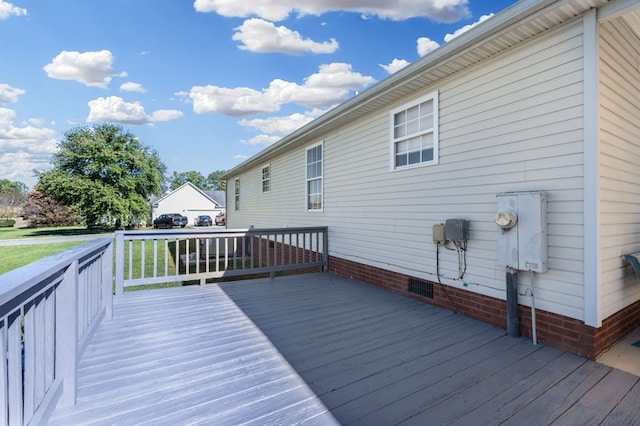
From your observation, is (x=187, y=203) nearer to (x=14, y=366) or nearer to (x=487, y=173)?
(x=487, y=173)

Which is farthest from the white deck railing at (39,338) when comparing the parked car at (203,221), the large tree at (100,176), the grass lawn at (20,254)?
the parked car at (203,221)

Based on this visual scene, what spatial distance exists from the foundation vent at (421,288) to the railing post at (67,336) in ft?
12.4

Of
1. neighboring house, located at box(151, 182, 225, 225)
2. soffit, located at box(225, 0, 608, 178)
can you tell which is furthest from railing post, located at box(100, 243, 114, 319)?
neighboring house, located at box(151, 182, 225, 225)

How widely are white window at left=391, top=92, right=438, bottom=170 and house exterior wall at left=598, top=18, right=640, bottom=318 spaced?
65.3 inches

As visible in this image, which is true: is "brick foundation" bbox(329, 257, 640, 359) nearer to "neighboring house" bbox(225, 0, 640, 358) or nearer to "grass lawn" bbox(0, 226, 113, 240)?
"neighboring house" bbox(225, 0, 640, 358)

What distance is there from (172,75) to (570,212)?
748 inches

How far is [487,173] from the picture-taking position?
3406 millimetres

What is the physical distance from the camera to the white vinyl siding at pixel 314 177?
6840 mm

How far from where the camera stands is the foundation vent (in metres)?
4.14

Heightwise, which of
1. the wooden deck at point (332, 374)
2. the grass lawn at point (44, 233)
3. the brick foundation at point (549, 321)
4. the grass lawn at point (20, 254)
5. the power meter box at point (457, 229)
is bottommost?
the grass lawn at point (20, 254)

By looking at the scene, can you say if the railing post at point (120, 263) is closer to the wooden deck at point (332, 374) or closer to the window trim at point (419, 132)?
the wooden deck at point (332, 374)

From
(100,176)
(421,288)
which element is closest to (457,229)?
(421,288)

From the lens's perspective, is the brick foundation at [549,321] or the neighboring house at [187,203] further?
the neighboring house at [187,203]

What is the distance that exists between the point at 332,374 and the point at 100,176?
28.9m
